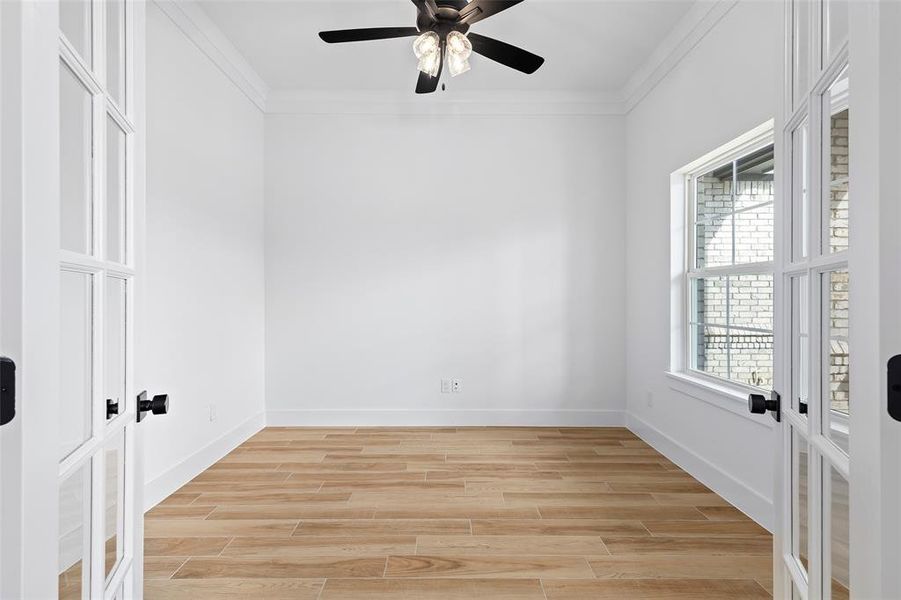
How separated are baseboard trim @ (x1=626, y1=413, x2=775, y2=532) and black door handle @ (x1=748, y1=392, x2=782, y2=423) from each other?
135cm

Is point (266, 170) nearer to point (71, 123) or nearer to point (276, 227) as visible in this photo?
point (276, 227)

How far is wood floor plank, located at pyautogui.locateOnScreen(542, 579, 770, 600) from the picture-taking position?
1771mm

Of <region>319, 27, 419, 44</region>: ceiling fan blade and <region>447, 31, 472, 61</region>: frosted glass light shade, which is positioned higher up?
<region>319, 27, 419, 44</region>: ceiling fan blade

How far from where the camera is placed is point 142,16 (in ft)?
4.06

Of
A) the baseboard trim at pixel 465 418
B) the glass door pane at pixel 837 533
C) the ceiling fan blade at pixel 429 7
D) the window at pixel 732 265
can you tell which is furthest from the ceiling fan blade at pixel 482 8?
the baseboard trim at pixel 465 418

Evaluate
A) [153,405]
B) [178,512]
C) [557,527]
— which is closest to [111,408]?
[153,405]

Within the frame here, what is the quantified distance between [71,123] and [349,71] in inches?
126

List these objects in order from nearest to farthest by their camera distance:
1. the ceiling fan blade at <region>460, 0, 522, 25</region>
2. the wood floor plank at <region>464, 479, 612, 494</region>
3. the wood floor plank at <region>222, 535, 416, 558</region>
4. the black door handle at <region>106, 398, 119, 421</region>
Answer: the black door handle at <region>106, 398, 119, 421</region>
the wood floor plank at <region>222, 535, 416, 558</region>
the ceiling fan blade at <region>460, 0, 522, 25</region>
the wood floor plank at <region>464, 479, 612, 494</region>

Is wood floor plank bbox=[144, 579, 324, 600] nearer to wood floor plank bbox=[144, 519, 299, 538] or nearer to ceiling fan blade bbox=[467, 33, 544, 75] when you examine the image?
wood floor plank bbox=[144, 519, 299, 538]

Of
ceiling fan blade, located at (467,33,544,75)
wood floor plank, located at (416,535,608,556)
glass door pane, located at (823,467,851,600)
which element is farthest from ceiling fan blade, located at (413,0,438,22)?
wood floor plank, located at (416,535,608,556)

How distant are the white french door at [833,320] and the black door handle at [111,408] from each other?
4.22 ft

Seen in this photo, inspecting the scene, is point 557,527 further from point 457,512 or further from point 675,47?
point 675,47

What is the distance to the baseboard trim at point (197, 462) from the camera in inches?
99.8

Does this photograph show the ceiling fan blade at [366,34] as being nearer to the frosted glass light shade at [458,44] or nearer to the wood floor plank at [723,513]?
the frosted glass light shade at [458,44]
